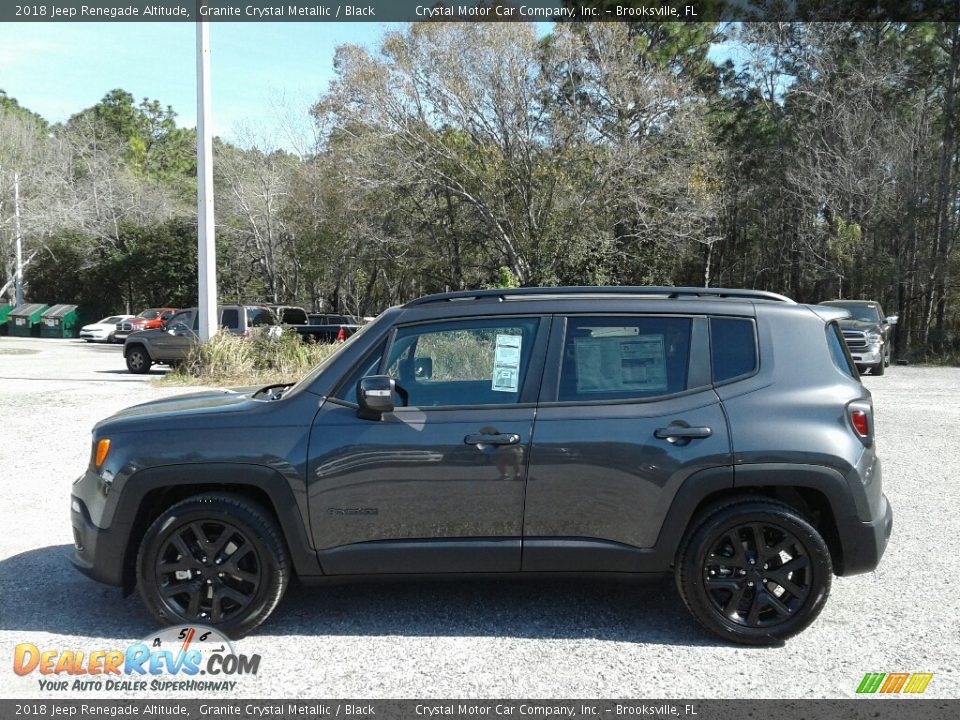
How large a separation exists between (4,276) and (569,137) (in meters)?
39.8

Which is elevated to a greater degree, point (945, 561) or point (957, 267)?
point (957, 267)

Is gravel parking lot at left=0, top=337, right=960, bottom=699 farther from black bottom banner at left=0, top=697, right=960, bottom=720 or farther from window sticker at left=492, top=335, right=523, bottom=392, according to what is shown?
window sticker at left=492, top=335, right=523, bottom=392

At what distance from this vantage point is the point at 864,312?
71.5 feet

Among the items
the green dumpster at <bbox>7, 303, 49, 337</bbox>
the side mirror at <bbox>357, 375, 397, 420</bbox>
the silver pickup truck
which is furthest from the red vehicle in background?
the side mirror at <bbox>357, 375, 397, 420</bbox>

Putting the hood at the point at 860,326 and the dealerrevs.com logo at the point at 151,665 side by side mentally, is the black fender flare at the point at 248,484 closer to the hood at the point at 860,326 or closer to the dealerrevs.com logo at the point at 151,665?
the dealerrevs.com logo at the point at 151,665

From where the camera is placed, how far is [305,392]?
15.0ft

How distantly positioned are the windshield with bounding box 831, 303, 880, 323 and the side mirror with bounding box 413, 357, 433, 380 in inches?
754

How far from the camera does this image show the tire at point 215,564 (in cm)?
439

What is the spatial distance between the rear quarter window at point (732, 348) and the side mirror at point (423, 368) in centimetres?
151

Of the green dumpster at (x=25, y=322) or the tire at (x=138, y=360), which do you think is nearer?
the tire at (x=138, y=360)

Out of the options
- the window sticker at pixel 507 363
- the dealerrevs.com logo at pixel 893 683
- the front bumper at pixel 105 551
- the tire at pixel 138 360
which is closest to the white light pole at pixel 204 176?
the tire at pixel 138 360

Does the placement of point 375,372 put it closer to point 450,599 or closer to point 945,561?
point 450,599

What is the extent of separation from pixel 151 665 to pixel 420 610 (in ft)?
4.70

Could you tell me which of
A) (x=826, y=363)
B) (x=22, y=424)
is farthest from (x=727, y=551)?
(x=22, y=424)
